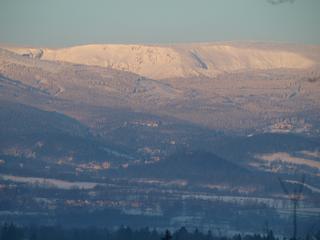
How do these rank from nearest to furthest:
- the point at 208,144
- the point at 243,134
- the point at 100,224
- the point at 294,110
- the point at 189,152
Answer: the point at 100,224 → the point at 189,152 → the point at 208,144 → the point at 243,134 → the point at 294,110

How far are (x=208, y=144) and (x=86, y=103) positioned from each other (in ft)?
159

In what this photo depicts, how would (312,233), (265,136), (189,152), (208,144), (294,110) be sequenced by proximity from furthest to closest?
(294,110) → (208,144) → (265,136) → (189,152) → (312,233)

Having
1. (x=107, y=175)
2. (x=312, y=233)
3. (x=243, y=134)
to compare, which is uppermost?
(x=243, y=134)

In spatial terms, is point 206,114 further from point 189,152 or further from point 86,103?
point 189,152

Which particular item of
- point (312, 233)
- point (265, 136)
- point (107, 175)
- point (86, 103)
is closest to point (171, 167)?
point (107, 175)

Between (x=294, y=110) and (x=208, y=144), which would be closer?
(x=208, y=144)

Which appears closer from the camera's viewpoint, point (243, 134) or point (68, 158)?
point (68, 158)

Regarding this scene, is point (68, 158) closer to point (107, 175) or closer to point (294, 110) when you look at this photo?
point (107, 175)

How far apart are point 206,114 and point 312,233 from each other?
12221 cm

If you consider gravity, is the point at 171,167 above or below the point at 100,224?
above

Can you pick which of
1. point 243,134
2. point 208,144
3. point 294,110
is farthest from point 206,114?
point 208,144

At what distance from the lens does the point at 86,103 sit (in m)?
186

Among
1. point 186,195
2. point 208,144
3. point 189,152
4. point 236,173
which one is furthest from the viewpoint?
point 208,144

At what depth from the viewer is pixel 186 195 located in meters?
95.5
